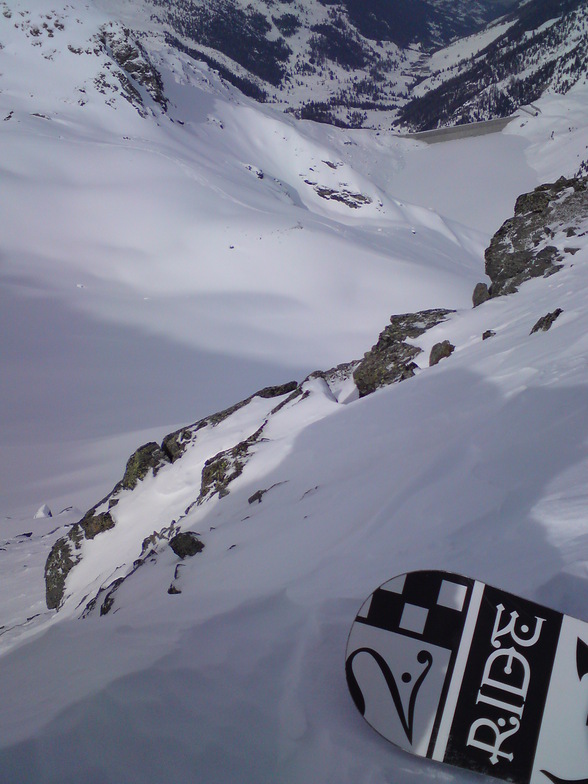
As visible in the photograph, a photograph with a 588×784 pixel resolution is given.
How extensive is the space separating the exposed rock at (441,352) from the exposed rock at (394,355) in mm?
326

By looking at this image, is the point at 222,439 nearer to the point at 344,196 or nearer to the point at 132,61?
the point at 344,196

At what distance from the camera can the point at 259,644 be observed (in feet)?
7.63

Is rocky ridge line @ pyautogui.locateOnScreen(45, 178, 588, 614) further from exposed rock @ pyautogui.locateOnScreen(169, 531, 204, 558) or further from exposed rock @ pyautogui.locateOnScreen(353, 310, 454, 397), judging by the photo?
exposed rock @ pyautogui.locateOnScreen(169, 531, 204, 558)

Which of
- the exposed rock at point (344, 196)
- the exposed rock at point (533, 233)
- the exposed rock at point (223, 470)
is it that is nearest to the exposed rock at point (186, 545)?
the exposed rock at point (223, 470)

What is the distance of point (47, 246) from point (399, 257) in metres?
14.0

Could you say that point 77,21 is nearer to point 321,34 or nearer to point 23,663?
point 23,663

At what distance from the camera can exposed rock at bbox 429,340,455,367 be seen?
24.8 feet

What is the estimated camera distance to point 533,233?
10.3 meters

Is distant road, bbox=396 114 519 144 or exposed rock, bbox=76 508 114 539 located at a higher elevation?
distant road, bbox=396 114 519 144

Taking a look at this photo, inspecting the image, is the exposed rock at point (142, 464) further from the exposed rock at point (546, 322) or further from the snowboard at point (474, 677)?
the snowboard at point (474, 677)

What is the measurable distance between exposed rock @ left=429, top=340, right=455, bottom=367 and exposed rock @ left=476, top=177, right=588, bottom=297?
8.55ft

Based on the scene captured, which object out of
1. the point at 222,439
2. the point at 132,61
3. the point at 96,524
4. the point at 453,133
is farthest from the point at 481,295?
the point at 453,133

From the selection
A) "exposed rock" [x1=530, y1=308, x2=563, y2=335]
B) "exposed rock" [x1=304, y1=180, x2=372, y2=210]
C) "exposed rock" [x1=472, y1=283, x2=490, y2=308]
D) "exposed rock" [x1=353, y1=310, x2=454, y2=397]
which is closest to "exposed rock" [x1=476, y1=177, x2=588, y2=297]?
"exposed rock" [x1=472, y1=283, x2=490, y2=308]

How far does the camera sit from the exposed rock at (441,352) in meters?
7.57
